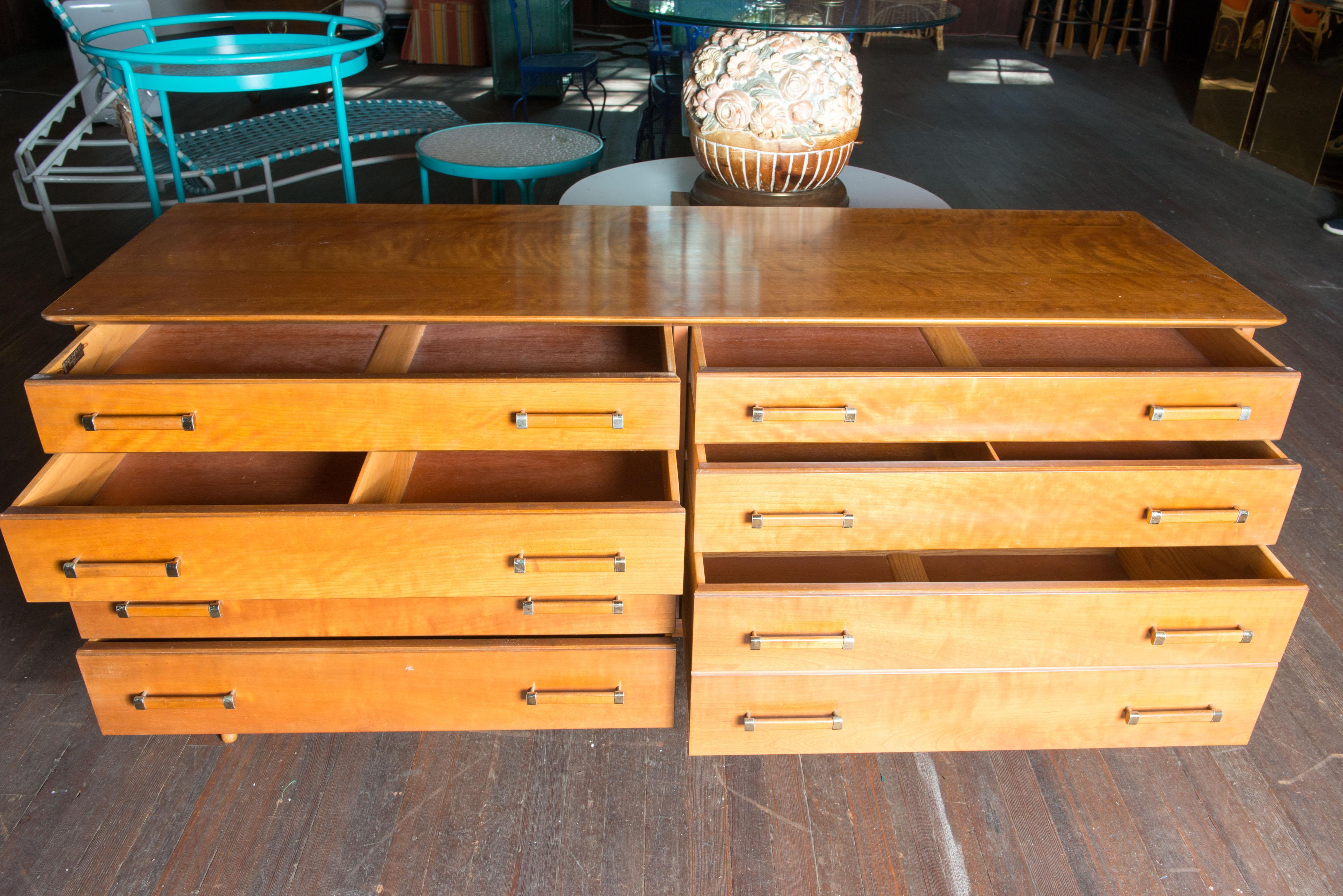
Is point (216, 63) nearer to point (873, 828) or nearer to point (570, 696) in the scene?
point (570, 696)

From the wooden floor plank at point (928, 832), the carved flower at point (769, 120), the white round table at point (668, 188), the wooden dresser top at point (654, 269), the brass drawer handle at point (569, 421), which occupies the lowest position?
the wooden floor plank at point (928, 832)

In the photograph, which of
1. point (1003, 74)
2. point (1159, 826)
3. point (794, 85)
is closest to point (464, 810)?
point (1159, 826)

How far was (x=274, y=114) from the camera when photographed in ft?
9.43

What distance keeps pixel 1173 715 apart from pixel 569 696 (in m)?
0.81

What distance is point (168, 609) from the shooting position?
48.3 inches

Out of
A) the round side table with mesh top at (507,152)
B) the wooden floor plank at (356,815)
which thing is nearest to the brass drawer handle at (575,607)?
→ the wooden floor plank at (356,815)

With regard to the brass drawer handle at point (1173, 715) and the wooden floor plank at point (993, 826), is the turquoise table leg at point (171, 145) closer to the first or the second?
the wooden floor plank at point (993, 826)

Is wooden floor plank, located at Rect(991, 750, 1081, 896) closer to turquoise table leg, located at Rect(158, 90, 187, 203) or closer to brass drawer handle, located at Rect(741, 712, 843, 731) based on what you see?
brass drawer handle, located at Rect(741, 712, 843, 731)

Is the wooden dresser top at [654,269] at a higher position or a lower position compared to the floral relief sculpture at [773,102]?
lower

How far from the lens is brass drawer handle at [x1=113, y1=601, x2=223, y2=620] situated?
1225 millimetres

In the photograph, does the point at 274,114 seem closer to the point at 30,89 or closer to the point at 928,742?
the point at 928,742

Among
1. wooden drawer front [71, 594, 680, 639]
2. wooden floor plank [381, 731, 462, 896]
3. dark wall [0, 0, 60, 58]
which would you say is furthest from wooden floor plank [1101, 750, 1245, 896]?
dark wall [0, 0, 60, 58]

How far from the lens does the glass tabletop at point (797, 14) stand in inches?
58.7

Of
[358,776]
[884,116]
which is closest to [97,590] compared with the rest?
[358,776]
